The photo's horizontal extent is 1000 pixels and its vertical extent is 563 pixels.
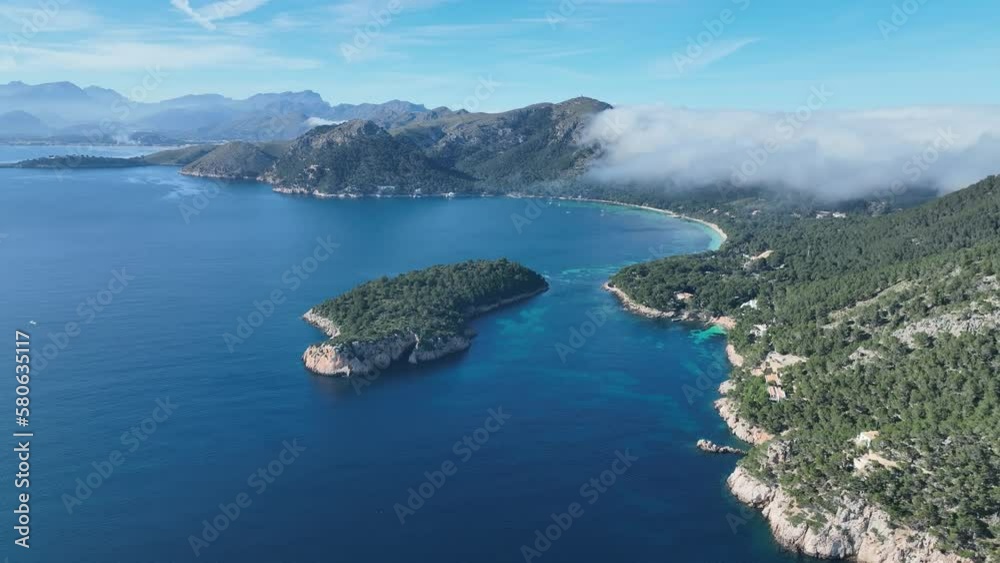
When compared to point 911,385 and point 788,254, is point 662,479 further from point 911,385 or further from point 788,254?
point 788,254

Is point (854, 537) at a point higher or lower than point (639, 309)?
lower

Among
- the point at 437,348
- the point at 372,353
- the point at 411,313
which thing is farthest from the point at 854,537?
the point at 411,313

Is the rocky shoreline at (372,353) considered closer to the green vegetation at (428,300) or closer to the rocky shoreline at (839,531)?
the green vegetation at (428,300)

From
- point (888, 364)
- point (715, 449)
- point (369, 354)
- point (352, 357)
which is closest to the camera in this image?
point (715, 449)

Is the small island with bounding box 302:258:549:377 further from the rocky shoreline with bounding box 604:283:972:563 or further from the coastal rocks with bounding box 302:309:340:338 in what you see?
the rocky shoreline with bounding box 604:283:972:563

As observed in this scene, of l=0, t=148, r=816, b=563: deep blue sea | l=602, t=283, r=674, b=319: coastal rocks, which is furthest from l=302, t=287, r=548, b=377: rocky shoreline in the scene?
l=602, t=283, r=674, b=319: coastal rocks

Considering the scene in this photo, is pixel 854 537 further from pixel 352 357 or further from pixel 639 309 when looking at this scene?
pixel 639 309
